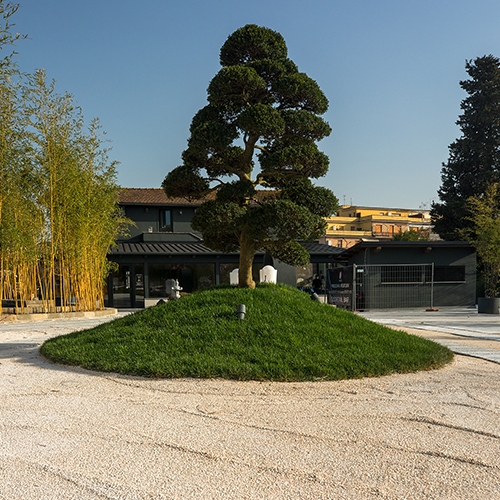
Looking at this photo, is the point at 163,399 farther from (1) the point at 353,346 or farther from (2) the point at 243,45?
(2) the point at 243,45

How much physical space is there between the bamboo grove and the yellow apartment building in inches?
1977

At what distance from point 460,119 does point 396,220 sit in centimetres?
3780

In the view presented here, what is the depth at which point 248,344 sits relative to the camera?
20.8 feet

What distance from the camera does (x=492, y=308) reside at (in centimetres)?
1633

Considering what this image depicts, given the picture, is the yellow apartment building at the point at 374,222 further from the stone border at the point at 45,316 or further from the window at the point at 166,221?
the stone border at the point at 45,316

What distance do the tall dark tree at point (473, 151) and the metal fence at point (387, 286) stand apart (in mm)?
12232

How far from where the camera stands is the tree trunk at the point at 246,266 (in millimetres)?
8453

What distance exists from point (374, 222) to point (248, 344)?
210 feet

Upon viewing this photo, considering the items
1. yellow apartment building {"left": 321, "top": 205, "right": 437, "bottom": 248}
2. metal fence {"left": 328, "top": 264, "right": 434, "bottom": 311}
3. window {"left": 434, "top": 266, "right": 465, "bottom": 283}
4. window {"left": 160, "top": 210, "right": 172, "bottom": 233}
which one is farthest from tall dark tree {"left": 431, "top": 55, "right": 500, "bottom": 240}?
yellow apartment building {"left": 321, "top": 205, "right": 437, "bottom": 248}

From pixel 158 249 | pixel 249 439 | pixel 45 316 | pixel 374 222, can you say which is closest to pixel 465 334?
pixel 249 439

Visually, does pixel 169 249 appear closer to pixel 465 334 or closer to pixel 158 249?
pixel 158 249

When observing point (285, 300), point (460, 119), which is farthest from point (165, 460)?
point (460, 119)

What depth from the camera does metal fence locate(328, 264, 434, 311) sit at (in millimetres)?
18078

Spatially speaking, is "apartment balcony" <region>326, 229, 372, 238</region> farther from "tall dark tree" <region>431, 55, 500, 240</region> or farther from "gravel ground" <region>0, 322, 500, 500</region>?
"gravel ground" <region>0, 322, 500, 500</region>
